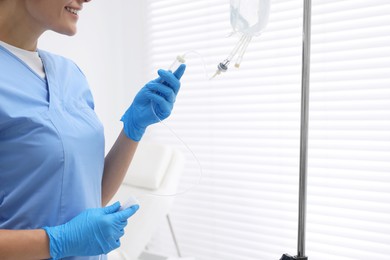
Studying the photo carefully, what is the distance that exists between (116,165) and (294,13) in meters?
1.26

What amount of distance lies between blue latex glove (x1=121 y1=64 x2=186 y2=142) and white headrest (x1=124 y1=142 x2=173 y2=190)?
0.84 m

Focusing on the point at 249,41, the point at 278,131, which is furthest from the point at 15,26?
the point at 278,131

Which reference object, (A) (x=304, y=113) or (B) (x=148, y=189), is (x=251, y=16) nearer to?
(A) (x=304, y=113)

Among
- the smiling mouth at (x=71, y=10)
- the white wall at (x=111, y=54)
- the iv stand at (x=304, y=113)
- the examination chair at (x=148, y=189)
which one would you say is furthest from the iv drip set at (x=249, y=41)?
the white wall at (x=111, y=54)

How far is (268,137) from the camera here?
1.96 m

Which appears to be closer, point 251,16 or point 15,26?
point 15,26

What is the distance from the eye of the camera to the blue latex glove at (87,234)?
31.0 inches

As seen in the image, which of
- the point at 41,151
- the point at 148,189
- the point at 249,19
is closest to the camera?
the point at 41,151

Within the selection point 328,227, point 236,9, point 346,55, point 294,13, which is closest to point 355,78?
point 346,55

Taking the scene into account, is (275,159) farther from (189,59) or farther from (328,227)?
(189,59)

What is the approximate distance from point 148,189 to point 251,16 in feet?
3.83

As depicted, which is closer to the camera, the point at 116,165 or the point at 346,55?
the point at 116,165

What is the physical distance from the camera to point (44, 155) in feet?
2.60

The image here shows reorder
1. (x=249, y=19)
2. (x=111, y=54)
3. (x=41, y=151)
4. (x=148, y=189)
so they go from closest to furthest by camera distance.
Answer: (x=41, y=151)
(x=249, y=19)
(x=148, y=189)
(x=111, y=54)
